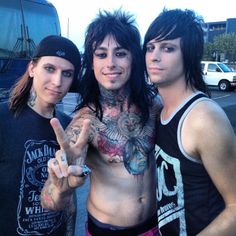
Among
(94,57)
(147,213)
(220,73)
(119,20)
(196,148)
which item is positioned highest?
(119,20)

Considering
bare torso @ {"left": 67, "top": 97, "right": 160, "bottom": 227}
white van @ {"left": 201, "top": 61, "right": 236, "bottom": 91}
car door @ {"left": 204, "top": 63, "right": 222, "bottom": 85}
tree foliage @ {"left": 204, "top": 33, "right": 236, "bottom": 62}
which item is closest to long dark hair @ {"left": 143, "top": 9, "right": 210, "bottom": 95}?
bare torso @ {"left": 67, "top": 97, "right": 160, "bottom": 227}

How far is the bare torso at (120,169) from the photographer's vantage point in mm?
A: 2268

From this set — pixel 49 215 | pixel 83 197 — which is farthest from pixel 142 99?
pixel 83 197

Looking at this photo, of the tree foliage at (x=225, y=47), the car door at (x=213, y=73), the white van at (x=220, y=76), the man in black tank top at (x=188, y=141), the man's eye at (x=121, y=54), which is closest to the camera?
the man in black tank top at (x=188, y=141)

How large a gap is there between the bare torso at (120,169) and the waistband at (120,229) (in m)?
0.03

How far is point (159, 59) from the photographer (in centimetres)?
193

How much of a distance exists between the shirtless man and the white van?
20.9m

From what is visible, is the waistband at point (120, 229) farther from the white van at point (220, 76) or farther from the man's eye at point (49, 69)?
the white van at point (220, 76)

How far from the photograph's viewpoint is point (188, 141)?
173 cm

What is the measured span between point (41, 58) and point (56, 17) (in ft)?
20.6

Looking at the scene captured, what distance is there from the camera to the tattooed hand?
72.2 inches

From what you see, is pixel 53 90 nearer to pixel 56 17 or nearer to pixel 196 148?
pixel 196 148

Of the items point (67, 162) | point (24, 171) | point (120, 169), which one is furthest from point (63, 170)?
point (120, 169)

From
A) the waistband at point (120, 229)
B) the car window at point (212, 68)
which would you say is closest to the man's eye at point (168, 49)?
the waistband at point (120, 229)
